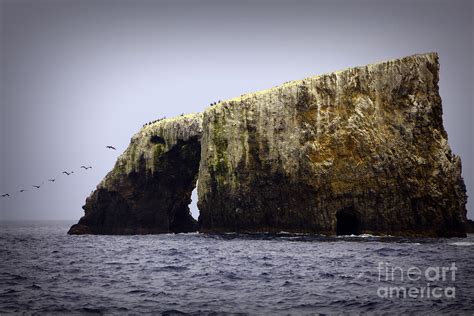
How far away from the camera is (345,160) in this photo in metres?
51.7

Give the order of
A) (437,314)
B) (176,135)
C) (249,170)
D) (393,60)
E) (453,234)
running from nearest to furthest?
(437,314)
(453,234)
(393,60)
(249,170)
(176,135)

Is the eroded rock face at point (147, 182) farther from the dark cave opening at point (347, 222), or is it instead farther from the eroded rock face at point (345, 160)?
the dark cave opening at point (347, 222)

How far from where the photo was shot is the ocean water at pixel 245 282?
56.7ft

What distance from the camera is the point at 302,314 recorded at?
16.2m

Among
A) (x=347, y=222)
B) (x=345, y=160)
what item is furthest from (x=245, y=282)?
(x=347, y=222)

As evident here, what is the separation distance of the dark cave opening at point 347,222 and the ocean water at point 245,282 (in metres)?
17.2

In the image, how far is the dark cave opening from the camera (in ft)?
169

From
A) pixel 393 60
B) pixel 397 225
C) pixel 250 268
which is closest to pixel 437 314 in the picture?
pixel 250 268

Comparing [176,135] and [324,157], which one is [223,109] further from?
[324,157]

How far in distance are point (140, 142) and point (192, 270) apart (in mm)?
46648

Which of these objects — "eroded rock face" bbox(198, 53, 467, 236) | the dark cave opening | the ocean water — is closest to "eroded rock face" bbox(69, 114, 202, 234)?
"eroded rock face" bbox(198, 53, 467, 236)

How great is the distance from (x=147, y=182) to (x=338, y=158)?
2803cm

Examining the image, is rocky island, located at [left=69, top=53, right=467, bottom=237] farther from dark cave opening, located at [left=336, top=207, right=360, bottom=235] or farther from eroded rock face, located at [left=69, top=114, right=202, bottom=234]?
eroded rock face, located at [left=69, top=114, right=202, bottom=234]

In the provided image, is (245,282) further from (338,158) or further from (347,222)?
(347,222)
